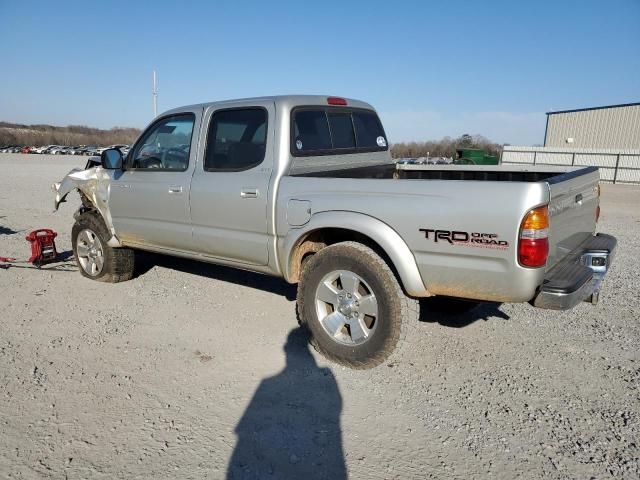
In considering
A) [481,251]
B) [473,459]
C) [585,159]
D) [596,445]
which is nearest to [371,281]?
[481,251]

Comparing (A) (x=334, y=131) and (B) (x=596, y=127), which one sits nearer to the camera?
(A) (x=334, y=131)

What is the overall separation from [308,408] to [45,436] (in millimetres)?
1565

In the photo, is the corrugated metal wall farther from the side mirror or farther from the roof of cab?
the side mirror

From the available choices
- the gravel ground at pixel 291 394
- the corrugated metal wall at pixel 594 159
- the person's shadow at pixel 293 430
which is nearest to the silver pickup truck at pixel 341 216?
the person's shadow at pixel 293 430

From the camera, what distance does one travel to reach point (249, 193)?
13.3ft

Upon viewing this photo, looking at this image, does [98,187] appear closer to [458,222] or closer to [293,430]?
[293,430]

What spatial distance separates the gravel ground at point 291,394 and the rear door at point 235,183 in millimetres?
809

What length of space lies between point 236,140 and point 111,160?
5.81ft

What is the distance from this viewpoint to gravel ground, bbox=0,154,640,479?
2.62 meters

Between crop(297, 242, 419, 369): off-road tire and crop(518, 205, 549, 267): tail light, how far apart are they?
90cm

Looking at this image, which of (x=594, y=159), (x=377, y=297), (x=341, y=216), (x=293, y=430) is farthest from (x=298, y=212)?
(x=594, y=159)

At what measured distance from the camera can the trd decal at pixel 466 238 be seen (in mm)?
2904

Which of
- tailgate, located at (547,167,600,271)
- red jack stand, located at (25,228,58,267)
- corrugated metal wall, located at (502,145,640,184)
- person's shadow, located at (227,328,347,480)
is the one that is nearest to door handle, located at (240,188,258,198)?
person's shadow, located at (227,328,347,480)

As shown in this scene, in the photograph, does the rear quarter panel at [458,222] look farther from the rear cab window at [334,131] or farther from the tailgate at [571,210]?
the rear cab window at [334,131]
